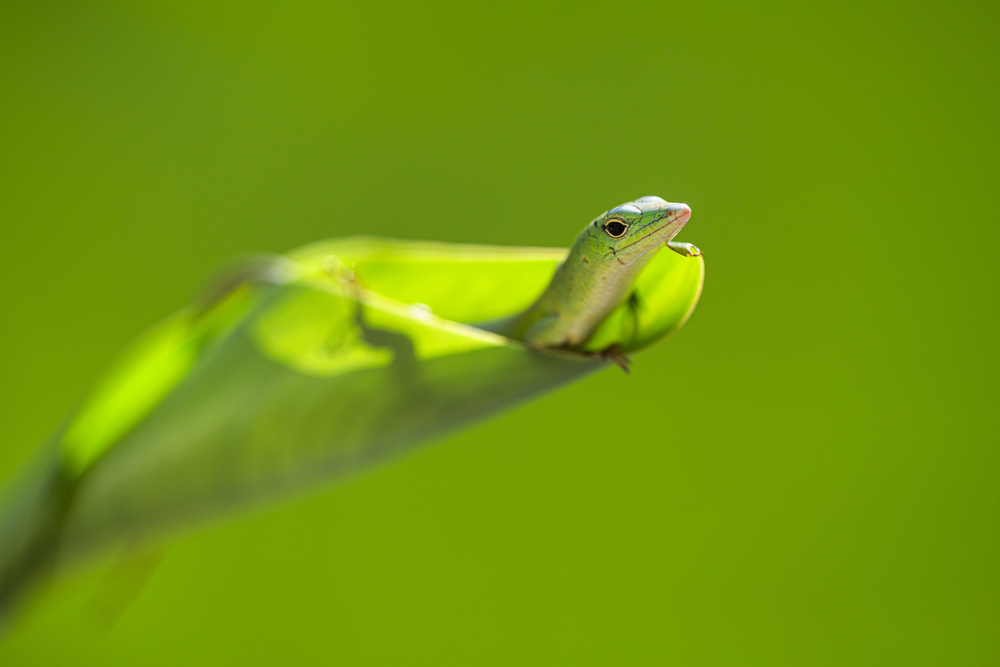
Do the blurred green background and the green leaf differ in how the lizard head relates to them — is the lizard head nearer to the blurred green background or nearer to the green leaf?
the green leaf

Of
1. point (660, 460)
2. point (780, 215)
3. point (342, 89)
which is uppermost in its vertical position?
point (342, 89)

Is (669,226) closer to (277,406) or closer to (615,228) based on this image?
(615,228)

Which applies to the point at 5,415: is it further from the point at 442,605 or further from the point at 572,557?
the point at 572,557

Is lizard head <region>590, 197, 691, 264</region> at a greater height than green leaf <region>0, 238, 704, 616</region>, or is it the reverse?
lizard head <region>590, 197, 691, 264</region>

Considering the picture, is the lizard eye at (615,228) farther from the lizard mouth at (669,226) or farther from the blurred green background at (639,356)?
the blurred green background at (639,356)

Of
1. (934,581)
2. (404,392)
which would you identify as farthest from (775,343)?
(404,392)

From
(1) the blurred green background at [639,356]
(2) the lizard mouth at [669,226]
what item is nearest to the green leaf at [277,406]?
(2) the lizard mouth at [669,226]

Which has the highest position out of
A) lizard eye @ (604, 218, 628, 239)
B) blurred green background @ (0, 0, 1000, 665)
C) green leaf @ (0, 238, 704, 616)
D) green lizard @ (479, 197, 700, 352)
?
blurred green background @ (0, 0, 1000, 665)

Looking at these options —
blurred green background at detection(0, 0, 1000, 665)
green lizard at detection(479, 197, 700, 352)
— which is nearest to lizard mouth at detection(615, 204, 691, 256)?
green lizard at detection(479, 197, 700, 352)
